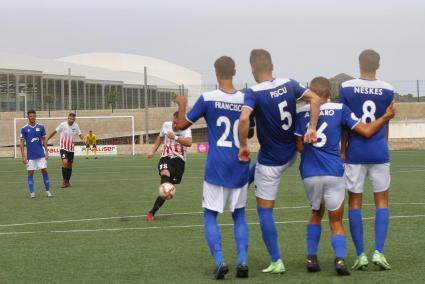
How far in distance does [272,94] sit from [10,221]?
7086 millimetres

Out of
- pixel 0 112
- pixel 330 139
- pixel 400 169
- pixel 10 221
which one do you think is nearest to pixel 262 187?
pixel 330 139

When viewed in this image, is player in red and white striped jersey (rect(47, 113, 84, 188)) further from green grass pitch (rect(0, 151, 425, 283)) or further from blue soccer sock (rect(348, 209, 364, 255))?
blue soccer sock (rect(348, 209, 364, 255))

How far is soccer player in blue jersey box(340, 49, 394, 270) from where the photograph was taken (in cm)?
833

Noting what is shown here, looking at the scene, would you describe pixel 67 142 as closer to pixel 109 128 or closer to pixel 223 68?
pixel 223 68

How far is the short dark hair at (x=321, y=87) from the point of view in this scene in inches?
320

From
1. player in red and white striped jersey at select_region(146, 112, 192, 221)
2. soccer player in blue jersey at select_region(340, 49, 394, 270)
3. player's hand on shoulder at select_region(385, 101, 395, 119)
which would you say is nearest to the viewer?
player's hand on shoulder at select_region(385, 101, 395, 119)

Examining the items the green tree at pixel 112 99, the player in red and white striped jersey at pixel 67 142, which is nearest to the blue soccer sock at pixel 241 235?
the player in red and white striped jersey at pixel 67 142

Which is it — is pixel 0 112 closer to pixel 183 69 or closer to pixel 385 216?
pixel 385 216

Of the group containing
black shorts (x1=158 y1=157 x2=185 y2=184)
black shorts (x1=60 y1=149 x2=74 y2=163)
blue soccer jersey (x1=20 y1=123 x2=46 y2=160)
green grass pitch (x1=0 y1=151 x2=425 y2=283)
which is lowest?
green grass pitch (x1=0 y1=151 x2=425 y2=283)

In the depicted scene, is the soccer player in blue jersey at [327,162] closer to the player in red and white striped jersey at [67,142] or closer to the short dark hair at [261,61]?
the short dark hair at [261,61]

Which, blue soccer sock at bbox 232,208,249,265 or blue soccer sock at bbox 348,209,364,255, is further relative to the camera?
blue soccer sock at bbox 348,209,364,255

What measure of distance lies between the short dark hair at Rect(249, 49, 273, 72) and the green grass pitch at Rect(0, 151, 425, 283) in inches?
79.4

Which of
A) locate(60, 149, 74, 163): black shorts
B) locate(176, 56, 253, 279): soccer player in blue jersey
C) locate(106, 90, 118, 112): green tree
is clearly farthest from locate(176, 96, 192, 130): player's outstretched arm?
locate(106, 90, 118, 112): green tree

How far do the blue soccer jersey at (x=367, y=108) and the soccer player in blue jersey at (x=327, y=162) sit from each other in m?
0.23
